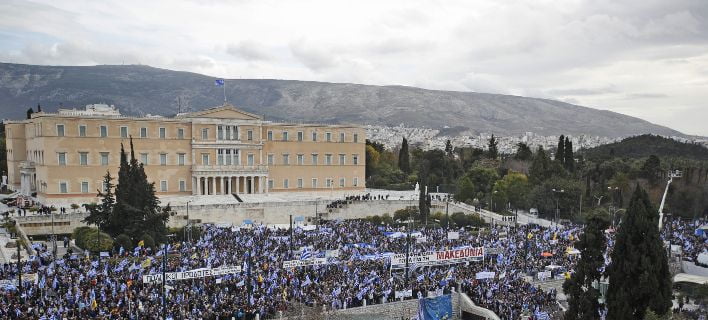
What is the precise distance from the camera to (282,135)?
202ft

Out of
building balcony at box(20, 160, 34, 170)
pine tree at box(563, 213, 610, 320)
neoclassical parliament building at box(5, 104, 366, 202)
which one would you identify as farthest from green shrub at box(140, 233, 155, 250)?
building balcony at box(20, 160, 34, 170)

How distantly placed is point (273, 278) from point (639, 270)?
14849 millimetres

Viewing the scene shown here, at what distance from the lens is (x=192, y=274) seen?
26.2 metres

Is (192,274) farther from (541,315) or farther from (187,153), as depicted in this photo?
(187,153)

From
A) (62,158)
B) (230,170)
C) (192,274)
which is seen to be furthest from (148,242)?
(230,170)

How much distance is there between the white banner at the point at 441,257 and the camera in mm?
30250

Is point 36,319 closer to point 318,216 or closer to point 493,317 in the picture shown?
point 493,317

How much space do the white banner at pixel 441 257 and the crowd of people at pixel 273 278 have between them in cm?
43

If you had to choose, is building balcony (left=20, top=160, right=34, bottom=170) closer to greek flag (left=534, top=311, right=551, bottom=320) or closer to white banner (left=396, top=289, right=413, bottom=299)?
white banner (left=396, top=289, right=413, bottom=299)

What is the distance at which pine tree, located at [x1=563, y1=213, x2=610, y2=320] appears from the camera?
67.9ft

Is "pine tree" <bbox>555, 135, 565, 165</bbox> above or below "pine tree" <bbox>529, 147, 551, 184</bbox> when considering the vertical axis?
above

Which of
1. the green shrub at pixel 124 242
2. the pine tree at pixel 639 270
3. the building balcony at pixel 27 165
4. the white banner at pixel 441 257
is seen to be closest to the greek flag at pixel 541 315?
the pine tree at pixel 639 270

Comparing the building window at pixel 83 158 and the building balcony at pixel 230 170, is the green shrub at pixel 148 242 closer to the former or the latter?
the building window at pixel 83 158

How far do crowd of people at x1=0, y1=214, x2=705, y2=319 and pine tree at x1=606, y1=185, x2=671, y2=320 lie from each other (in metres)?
6.34
